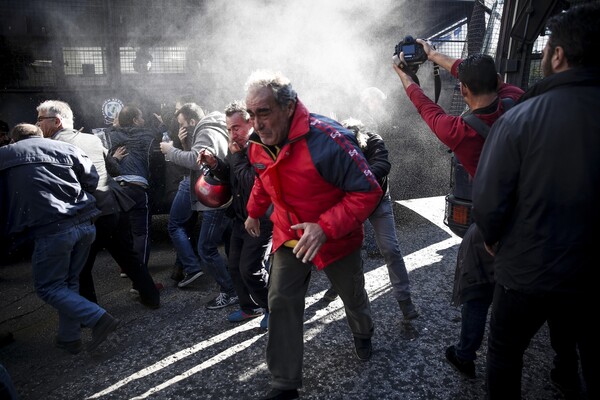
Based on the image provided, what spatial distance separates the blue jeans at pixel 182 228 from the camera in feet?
13.8

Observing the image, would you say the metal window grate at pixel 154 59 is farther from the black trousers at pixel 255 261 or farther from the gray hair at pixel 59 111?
the black trousers at pixel 255 261

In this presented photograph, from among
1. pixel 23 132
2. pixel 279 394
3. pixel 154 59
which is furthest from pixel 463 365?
pixel 154 59

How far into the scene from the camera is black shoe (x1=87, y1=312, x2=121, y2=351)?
303 cm

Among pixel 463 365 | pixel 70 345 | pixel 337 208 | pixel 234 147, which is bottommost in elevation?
pixel 70 345

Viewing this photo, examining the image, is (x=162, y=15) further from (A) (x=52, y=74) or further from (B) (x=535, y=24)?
(B) (x=535, y=24)

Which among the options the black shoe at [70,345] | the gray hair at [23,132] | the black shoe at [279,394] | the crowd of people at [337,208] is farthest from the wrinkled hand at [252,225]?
the gray hair at [23,132]

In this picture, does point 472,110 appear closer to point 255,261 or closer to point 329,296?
point 255,261

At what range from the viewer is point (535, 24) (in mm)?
3422

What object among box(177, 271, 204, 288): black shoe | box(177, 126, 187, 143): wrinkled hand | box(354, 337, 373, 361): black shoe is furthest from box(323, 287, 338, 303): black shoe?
box(177, 126, 187, 143): wrinkled hand

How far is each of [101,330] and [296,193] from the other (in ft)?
5.88

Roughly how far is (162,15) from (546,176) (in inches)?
206

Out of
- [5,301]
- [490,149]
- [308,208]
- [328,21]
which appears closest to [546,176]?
[490,149]

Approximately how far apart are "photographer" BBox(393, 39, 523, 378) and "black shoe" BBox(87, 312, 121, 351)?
2.28 meters

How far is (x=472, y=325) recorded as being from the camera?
2438 millimetres
